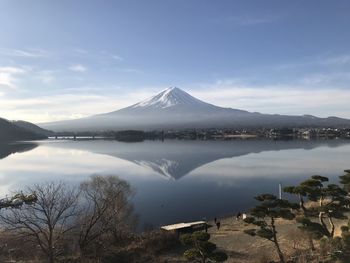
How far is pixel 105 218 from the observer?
13.8 metres

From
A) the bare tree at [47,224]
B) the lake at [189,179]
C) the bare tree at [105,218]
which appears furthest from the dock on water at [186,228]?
the lake at [189,179]

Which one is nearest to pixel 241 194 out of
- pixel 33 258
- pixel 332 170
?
pixel 332 170

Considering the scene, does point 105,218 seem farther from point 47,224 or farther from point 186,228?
point 186,228

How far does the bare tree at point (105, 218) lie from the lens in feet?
40.4

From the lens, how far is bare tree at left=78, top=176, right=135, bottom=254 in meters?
12.3

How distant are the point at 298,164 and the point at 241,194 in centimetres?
1676

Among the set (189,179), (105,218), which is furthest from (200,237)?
(189,179)

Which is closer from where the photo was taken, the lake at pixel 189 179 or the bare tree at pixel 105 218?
the bare tree at pixel 105 218

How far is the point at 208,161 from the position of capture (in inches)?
1858

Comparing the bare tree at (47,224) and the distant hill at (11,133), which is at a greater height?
the distant hill at (11,133)

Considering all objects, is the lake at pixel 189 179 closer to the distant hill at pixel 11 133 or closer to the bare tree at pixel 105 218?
the bare tree at pixel 105 218

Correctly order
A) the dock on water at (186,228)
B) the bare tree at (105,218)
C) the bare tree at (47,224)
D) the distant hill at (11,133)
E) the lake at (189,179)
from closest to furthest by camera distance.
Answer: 1. the bare tree at (47,224)
2. the bare tree at (105,218)
3. the dock on water at (186,228)
4. the lake at (189,179)
5. the distant hill at (11,133)

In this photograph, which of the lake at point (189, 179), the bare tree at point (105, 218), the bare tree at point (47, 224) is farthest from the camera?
the lake at point (189, 179)

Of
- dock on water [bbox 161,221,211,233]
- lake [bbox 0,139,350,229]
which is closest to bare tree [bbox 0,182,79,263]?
dock on water [bbox 161,221,211,233]
